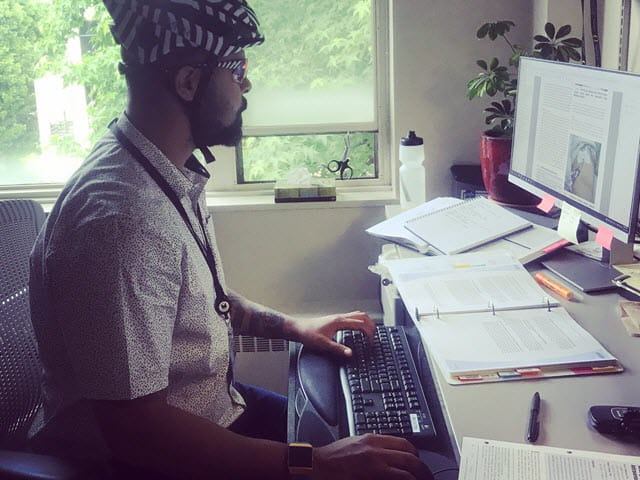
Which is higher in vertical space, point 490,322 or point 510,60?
point 510,60

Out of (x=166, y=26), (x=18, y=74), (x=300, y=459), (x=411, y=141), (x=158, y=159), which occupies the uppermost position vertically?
(x=166, y=26)

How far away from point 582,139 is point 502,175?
478 mm

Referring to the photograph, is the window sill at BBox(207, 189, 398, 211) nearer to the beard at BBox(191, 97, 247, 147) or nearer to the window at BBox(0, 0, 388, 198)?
the window at BBox(0, 0, 388, 198)

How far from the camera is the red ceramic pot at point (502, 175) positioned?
6.73 feet

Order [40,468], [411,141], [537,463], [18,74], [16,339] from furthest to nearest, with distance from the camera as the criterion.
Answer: [18,74] → [411,141] → [16,339] → [40,468] → [537,463]

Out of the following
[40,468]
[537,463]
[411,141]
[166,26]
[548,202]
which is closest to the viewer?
[537,463]

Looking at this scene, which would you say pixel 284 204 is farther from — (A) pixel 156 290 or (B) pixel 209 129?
(A) pixel 156 290

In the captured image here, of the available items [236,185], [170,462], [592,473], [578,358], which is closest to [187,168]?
[170,462]

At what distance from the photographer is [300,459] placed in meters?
1.16

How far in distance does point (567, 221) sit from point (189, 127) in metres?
0.87

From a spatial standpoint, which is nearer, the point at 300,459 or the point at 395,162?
the point at 300,459

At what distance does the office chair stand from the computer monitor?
1.14 metres

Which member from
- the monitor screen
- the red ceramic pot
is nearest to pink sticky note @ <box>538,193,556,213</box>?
the monitor screen

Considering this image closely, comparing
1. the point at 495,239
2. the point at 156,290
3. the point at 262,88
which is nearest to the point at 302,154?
the point at 262,88
